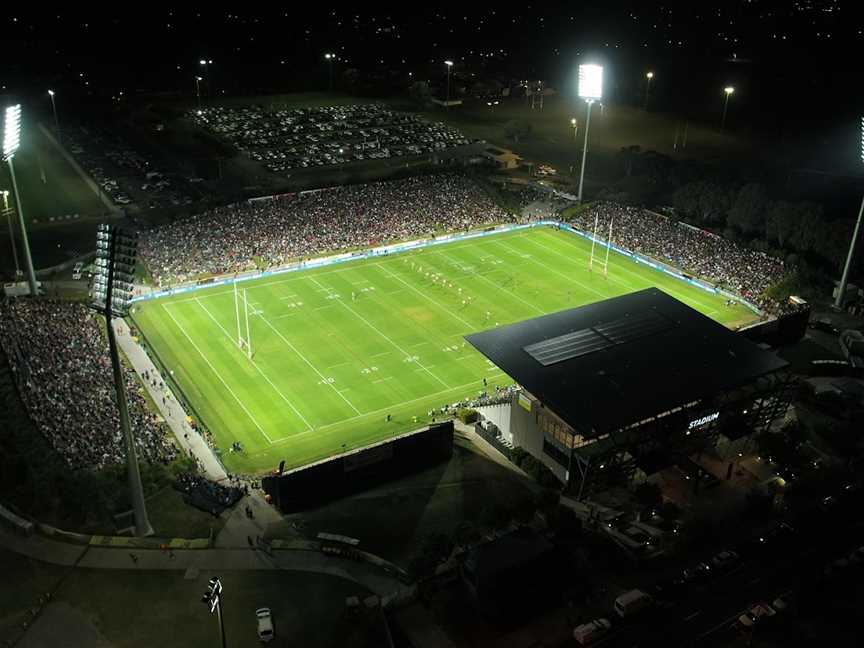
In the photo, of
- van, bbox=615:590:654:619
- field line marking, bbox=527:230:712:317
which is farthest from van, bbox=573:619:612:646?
field line marking, bbox=527:230:712:317

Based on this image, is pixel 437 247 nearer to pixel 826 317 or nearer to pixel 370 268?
pixel 370 268

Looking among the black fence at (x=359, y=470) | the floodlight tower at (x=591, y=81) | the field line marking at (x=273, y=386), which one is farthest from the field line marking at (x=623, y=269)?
the field line marking at (x=273, y=386)

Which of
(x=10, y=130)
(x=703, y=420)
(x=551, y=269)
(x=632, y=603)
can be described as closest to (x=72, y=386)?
(x=10, y=130)

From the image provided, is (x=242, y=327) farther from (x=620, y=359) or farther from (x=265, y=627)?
(x=265, y=627)

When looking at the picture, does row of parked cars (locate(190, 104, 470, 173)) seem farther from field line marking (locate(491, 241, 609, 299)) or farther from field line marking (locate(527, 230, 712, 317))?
field line marking (locate(527, 230, 712, 317))

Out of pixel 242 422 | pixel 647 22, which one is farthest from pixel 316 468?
pixel 647 22

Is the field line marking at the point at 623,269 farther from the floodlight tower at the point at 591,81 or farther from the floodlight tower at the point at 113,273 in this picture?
the floodlight tower at the point at 113,273
